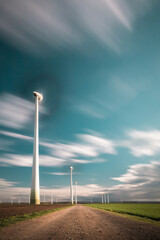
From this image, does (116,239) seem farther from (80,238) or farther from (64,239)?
(64,239)

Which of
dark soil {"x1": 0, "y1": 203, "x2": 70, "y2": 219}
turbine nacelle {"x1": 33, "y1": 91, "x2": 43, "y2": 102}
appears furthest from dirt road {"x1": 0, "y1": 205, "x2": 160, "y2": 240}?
turbine nacelle {"x1": 33, "y1": 91, "x2": 43, "y2": 102}

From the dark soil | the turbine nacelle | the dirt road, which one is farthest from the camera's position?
the turbine nacelle

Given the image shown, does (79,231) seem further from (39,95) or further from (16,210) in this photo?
(39,95)

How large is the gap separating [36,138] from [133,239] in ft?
215

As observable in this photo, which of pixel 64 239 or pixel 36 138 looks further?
pixel 36 138

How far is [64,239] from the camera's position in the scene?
8.83m

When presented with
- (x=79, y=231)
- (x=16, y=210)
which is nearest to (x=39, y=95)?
(x=16, y=210)

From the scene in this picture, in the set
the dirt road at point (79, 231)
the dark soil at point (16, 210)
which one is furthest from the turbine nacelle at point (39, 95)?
the dirt road at point (79, 231)

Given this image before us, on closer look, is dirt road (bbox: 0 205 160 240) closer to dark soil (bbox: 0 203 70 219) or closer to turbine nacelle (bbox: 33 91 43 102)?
dark soil (bbox: 0 203 70 219)

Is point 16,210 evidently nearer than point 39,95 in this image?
Yes

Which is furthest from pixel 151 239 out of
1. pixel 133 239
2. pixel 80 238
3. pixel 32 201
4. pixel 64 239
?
pixel 32 201

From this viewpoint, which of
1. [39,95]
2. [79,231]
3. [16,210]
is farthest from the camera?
[39,95]

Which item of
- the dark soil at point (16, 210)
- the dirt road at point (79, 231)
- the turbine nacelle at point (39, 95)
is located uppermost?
the turbine nacelle at point (39, 95)

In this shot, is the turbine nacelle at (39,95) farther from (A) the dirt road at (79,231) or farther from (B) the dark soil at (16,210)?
(A) the dirt road at (79,231)
